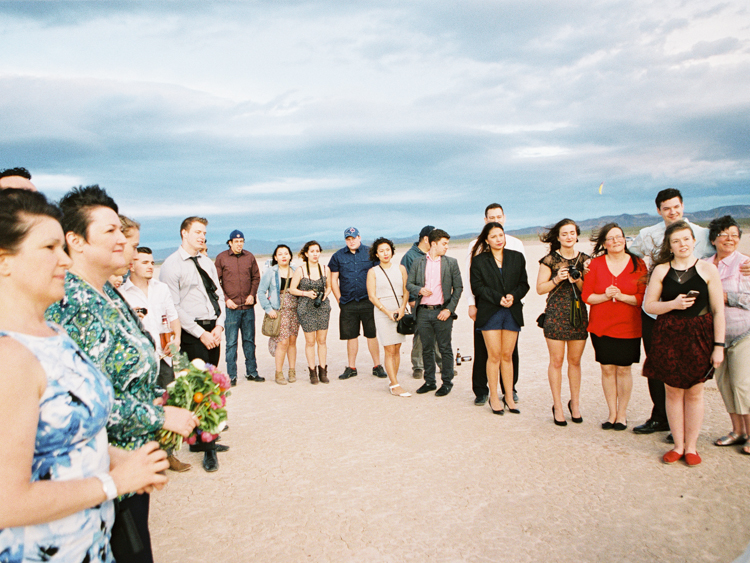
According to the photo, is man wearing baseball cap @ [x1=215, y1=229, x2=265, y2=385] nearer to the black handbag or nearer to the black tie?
the black tie

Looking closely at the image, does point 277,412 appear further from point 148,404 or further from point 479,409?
point 148,404

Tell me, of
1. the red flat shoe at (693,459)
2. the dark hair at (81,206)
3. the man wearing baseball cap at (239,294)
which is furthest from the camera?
the man wearing baseball cap at (239,294)

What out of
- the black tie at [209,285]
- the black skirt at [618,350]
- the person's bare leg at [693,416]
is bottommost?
the person's bare leg at [693,416]

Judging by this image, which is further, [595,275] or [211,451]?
[595,275]

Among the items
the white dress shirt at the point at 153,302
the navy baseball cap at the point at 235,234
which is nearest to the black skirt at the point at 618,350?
the white dress shirt at the point at 153,302

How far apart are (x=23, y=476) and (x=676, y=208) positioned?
606 cm

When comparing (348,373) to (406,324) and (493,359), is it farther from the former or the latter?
(493,359)

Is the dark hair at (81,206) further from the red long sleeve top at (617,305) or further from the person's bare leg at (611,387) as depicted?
the person's bare leg at (611,387)

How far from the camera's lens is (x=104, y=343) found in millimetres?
1952

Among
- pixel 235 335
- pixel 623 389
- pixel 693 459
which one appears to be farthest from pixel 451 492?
pixel 235 335

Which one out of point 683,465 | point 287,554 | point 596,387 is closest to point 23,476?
point 287,554

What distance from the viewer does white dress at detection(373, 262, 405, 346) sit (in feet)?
24.9

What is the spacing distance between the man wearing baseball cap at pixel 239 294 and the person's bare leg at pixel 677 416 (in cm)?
591

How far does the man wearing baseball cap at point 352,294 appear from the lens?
8539 millimetres
